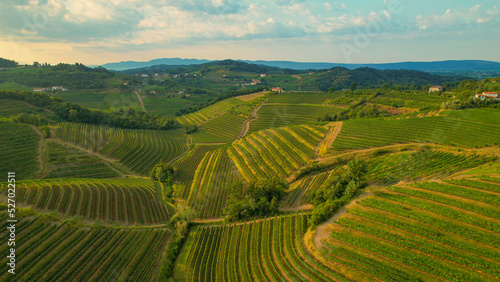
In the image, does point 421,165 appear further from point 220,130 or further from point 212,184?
point 220,130

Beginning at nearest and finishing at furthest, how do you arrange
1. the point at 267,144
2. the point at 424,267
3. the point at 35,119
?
the point at 424,267 < the point at 267,144 < the point at 35,119

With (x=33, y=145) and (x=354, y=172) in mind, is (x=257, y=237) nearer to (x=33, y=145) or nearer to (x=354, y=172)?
(x=354, y=172)

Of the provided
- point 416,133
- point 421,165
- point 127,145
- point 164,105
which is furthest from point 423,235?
point 164,105

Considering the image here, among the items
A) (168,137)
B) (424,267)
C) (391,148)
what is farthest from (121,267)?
(168,137)

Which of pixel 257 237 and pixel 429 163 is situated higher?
pixel 429 163

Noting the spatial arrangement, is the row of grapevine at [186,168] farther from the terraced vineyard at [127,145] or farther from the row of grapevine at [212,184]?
the terraced vineyard at [127,145]

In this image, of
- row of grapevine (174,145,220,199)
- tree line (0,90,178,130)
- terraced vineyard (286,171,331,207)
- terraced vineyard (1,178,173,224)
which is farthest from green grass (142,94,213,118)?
terraced vineyard (286,171,331,207)
